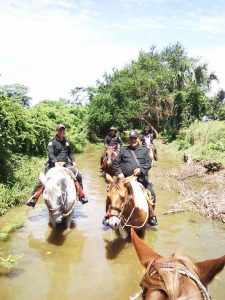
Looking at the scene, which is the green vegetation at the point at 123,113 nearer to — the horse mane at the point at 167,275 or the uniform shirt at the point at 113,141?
the uniform shirt at the point at 113,141

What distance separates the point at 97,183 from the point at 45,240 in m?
7.05

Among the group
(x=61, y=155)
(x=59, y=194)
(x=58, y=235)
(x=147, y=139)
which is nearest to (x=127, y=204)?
(x=59, y=194)

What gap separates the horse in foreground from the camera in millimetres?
7867

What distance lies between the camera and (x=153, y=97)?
41.5m

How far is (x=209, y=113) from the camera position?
138 feet

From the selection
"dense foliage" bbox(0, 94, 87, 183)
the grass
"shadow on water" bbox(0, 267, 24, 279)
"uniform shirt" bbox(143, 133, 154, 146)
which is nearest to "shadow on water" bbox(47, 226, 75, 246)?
"shadow on water" bbox(0, 267, 24, 279)

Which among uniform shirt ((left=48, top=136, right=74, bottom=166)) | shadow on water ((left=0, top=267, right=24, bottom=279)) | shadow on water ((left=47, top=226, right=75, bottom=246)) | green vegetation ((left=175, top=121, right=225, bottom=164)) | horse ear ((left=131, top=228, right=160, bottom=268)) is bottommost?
shadow on water ((left=47, top=226, right=75, bottom=246))

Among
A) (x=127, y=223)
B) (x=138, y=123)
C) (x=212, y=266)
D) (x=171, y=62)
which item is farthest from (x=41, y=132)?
(x=171, y=62)

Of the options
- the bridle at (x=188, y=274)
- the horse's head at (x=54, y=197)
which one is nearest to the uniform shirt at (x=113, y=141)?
the horse's head at (x=54, y=197)

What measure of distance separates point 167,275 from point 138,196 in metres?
5.84

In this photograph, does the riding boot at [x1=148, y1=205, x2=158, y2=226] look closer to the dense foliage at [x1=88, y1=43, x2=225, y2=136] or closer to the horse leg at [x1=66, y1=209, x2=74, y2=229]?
the horse leg at [x1=66, y1=209, x2=74, y2=229]

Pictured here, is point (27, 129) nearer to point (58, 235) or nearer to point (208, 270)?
point (58, 235)

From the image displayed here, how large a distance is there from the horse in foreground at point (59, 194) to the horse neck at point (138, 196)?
161 cm

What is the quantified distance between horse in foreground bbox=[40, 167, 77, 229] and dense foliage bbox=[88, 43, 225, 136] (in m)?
24.3
